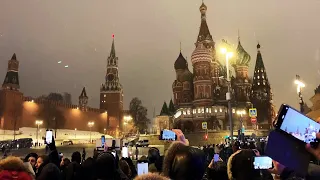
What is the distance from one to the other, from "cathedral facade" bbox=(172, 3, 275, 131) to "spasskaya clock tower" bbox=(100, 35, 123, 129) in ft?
98.5

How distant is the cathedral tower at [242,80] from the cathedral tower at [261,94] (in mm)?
6850

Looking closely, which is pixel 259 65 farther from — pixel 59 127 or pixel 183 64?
pixel 59 127

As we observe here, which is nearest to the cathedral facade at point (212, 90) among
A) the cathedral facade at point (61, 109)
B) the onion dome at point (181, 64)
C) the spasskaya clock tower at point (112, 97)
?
the onion dome at point (181, 64)

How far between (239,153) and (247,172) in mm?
227

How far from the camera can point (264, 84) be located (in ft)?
282

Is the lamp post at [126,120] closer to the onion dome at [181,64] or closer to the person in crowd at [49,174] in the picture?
the onion dome at [181,64]

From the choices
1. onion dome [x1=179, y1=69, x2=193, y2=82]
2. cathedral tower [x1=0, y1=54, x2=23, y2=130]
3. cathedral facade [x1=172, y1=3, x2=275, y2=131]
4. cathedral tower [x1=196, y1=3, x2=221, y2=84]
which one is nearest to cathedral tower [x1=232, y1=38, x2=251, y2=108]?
cathedral facade [x1=172, y1=3, x2=275, y2=131]

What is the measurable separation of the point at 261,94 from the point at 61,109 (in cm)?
5066

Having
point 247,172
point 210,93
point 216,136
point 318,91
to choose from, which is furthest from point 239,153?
point 210,93

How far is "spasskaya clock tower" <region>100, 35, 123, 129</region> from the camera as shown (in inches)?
4021

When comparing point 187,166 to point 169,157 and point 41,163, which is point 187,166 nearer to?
point 169,157

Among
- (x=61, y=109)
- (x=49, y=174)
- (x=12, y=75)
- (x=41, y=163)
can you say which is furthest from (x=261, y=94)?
(x=49, y=174)

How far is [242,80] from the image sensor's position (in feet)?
249

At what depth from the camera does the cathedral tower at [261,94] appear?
80188 mm
